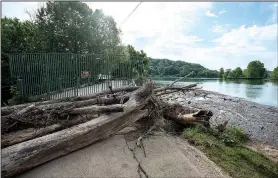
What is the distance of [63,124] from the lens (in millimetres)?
4270

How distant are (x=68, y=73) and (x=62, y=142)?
689 centimetres

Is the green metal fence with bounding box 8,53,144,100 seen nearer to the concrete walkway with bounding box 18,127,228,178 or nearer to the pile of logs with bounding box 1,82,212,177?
the pile of logs with bounding box 1,82,212,177

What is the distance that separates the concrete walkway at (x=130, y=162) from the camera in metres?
A: 3.07

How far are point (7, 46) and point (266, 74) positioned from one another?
5451 cm

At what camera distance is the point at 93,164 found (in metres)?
3.30

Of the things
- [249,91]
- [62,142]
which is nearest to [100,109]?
[62,142]

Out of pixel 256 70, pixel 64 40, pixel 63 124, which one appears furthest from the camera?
pixel 256 70

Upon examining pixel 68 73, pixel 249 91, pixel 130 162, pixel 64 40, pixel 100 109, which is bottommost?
pixel 249 91

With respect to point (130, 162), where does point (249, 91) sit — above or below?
below

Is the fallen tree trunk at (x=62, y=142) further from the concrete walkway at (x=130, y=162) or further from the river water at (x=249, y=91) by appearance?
the river water at (x=249, y=91)

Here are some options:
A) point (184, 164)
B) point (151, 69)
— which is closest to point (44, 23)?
point (151, 69)

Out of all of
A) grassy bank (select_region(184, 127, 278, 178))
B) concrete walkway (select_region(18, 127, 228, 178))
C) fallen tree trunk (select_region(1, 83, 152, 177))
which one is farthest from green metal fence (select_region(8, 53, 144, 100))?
Result: concrete walkway (select_region(18, 127, 228, 178))

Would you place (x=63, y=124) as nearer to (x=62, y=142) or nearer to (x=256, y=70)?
(x=62, y=142)

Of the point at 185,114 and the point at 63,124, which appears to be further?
the point at 185,114
